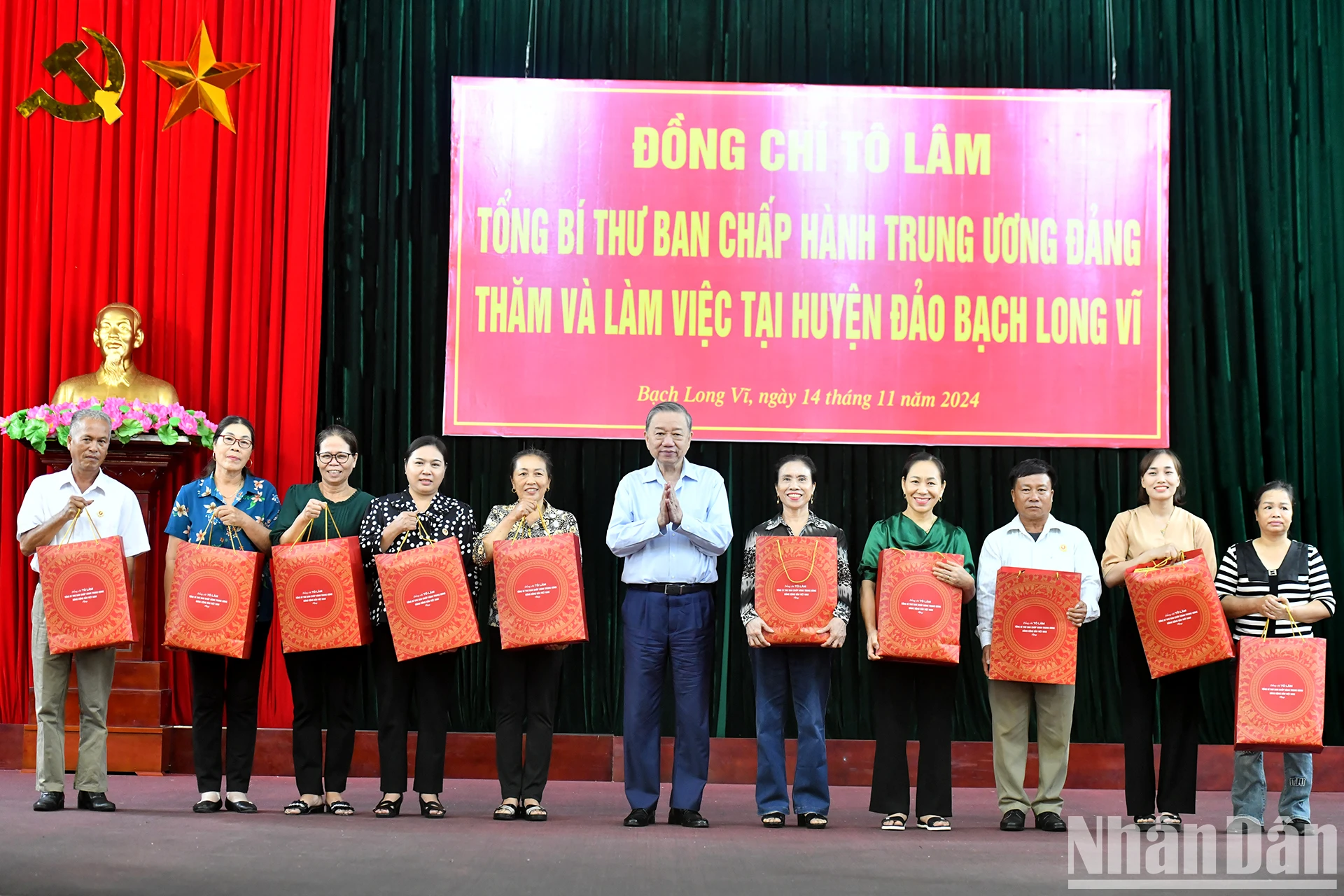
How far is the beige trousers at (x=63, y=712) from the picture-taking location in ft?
11.9

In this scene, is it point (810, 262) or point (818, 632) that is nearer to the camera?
point (818, 632)

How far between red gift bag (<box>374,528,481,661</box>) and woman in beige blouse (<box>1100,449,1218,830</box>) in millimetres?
1935

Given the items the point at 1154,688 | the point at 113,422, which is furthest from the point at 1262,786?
the point at 113,422

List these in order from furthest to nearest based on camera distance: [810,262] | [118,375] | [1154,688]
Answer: [810,262] < [118,375] < [1154,688]

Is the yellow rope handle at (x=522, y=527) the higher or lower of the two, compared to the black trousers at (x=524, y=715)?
higher

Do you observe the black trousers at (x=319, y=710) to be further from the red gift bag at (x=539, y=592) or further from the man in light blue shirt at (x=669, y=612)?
the man in light blue shirt at (x=669, y=612)

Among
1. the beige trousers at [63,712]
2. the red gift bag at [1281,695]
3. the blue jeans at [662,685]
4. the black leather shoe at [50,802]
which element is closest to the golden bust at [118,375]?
the beige trousers at [63,712]

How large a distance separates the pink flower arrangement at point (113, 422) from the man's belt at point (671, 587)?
191 centimetres

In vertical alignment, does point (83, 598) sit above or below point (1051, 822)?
above

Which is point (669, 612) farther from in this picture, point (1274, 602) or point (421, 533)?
point (1274, 602)

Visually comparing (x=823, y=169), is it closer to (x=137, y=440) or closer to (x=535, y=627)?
(x=535, y=627)

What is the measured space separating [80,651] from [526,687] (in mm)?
1317

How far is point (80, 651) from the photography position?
3.66 meters

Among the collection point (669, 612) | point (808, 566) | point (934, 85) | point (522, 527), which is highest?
point (934, 85)
